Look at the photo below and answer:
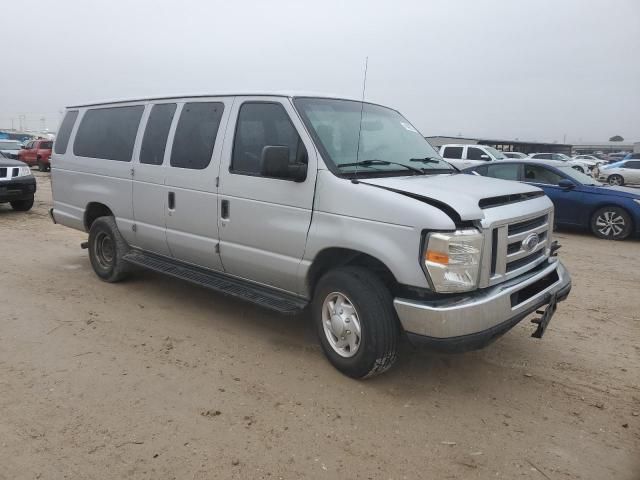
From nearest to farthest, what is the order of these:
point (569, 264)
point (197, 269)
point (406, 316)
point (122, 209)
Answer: point (406, 316), point (197, 269), point (122, 209), point (569, 264)

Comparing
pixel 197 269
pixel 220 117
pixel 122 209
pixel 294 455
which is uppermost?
pixel 220 117


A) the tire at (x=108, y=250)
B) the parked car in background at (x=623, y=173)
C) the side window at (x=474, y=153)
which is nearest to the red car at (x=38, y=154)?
the side window at (x=474, y=153)

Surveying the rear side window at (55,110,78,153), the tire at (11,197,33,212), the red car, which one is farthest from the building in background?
the rear side window at (55,110,78,153)

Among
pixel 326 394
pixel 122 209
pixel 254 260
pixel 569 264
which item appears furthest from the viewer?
pixel 569 264

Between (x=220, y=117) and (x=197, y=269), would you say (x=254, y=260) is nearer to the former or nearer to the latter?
(x=197, y=269)

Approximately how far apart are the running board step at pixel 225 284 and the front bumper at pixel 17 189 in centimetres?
768

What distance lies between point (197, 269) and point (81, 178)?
2.31 metres

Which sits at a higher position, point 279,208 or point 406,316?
point 279,208

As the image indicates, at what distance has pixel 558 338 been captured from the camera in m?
4.62

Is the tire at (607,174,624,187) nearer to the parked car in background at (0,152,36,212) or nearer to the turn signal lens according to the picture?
the parked car in background at (0,152,36,212)

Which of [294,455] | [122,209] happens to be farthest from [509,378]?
[122,209]

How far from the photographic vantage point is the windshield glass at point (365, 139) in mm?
3957

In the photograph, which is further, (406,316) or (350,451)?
(406,316)

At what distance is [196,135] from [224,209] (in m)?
0.84
